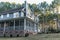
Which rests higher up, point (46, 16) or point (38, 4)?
point (38, 4)

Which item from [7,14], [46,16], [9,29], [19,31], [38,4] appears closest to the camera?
[19,31]

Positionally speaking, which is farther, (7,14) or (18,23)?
(7,14)

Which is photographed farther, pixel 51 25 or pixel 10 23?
pixel 51 25

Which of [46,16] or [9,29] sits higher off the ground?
[46,16]

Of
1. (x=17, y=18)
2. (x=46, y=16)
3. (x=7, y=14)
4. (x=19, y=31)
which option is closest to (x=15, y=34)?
(x=19, y=31)

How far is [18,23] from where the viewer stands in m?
37.0

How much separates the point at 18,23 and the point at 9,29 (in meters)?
2.39

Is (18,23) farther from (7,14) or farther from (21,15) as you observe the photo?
(7,14)

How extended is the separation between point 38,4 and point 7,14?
102 feet

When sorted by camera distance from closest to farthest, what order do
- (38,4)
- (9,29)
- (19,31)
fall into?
(19,31), (9,29), (38,4)

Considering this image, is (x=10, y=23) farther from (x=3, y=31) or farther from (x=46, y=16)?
(x=46, y=16)

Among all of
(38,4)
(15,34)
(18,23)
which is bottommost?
(15,34)

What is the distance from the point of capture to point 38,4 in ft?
232

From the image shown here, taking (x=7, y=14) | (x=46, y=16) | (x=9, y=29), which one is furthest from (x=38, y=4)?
(x=9, y=29)
